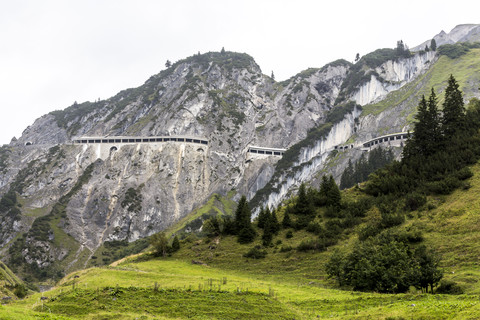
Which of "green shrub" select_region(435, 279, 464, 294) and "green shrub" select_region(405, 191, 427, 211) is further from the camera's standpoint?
"green shrub" select_region(405, 191, 427, 211)

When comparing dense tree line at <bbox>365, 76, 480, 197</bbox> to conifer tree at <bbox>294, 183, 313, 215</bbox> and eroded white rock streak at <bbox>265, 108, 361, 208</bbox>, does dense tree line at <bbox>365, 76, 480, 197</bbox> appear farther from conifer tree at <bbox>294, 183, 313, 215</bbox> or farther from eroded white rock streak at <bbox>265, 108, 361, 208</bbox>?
eroded white rock streak at <bbox>265, 108, 361, 208</bbox>

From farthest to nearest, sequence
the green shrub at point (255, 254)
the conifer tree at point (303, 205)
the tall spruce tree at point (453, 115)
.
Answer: the conifer tree at point (303, 205) → the tall spruce tree at point (453, 115) → the green shrub at point (255, 254)

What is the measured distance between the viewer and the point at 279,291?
41.1 meters

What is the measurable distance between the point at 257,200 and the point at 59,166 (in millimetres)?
105827

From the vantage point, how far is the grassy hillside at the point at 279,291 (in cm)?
3003

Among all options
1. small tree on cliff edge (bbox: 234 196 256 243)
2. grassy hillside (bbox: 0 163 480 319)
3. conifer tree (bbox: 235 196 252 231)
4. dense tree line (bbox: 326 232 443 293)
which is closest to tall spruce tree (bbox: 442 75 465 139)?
grassy hillside (bbox: 0 163 480 319)

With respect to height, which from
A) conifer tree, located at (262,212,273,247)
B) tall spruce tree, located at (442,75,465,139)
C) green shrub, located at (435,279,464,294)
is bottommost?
green shrub, located at (435,279,464,294)

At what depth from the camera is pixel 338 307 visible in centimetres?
3356

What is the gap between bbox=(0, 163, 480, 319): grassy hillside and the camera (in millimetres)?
30031

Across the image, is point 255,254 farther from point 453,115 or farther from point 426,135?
point 453,115

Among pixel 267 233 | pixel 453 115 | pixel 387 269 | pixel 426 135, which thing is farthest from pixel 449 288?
pixel 453 115

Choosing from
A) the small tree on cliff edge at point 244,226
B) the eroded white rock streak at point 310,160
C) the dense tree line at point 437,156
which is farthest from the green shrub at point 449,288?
the eroded white rock streak at point 310,160

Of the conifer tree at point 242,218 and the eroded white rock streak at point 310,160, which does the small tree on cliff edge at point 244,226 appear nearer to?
the conifer tree at point 242,218

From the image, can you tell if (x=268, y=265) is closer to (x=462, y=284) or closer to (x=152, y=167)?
(x=462, y=284)
